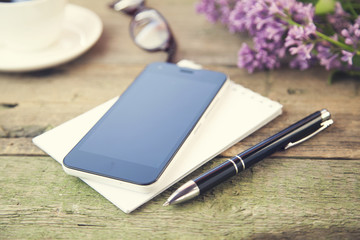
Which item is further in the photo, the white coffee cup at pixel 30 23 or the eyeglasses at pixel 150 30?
the eyeglasses at pixel 150 30

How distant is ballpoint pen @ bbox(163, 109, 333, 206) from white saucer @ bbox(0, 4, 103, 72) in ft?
1.75

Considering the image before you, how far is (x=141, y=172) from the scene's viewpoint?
602 mm

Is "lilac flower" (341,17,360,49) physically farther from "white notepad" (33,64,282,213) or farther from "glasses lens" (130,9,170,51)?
"glasses lens" (130,9,170,51)

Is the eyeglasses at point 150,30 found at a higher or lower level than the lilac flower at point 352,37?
lower

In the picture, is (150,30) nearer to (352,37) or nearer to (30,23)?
(30,23)

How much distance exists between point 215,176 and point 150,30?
1.92 feet

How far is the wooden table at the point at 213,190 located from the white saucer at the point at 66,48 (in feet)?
0.14

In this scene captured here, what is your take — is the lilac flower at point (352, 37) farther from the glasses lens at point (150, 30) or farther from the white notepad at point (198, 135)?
the glasses lens at point (150, 30)

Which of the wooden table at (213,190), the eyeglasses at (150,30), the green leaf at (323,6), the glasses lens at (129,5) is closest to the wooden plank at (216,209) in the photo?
the wooden table at (213,190)

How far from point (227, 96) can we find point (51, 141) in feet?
1.18

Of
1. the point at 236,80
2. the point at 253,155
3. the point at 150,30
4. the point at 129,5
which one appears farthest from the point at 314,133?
the point at 129,5

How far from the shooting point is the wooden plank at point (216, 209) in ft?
1.90

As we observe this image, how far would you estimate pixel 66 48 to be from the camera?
3.44ft

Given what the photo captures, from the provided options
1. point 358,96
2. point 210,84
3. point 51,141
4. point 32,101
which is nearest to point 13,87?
point 32,101
